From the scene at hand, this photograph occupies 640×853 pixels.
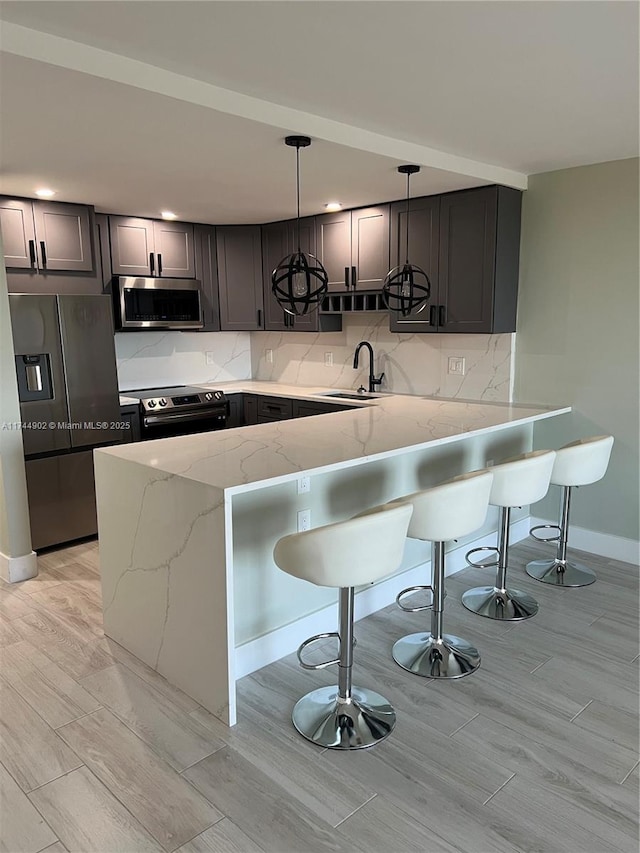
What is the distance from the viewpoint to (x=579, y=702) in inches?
97.5

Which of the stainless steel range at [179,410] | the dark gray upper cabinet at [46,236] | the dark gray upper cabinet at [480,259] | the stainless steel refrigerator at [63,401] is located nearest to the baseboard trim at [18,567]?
the stainless steel refrigerator at [63,401]

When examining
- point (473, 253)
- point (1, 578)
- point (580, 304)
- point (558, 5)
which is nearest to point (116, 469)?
point (1, 578)

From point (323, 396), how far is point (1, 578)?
2.56 meters

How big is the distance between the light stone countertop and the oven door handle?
160 centimetres

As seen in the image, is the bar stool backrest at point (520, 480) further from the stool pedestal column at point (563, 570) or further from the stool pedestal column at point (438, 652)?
the stool pedestal column at point (563, 570)

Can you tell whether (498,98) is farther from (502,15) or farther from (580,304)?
(580,304)

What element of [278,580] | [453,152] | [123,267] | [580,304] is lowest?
[278,580]

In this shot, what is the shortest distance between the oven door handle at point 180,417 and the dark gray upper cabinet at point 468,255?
1.80m

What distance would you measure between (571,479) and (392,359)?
1995 mm

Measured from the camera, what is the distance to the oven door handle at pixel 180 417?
15.3ft

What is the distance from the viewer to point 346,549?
209cm

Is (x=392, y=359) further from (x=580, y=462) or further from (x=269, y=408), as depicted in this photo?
(x=580, y=462)

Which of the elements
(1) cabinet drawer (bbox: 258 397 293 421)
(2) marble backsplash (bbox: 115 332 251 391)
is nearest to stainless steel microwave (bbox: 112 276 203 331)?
(2) marble backsplash (bbox: 115 332 251 391)

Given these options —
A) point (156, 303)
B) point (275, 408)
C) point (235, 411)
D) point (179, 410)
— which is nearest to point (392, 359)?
point (275, 408)
